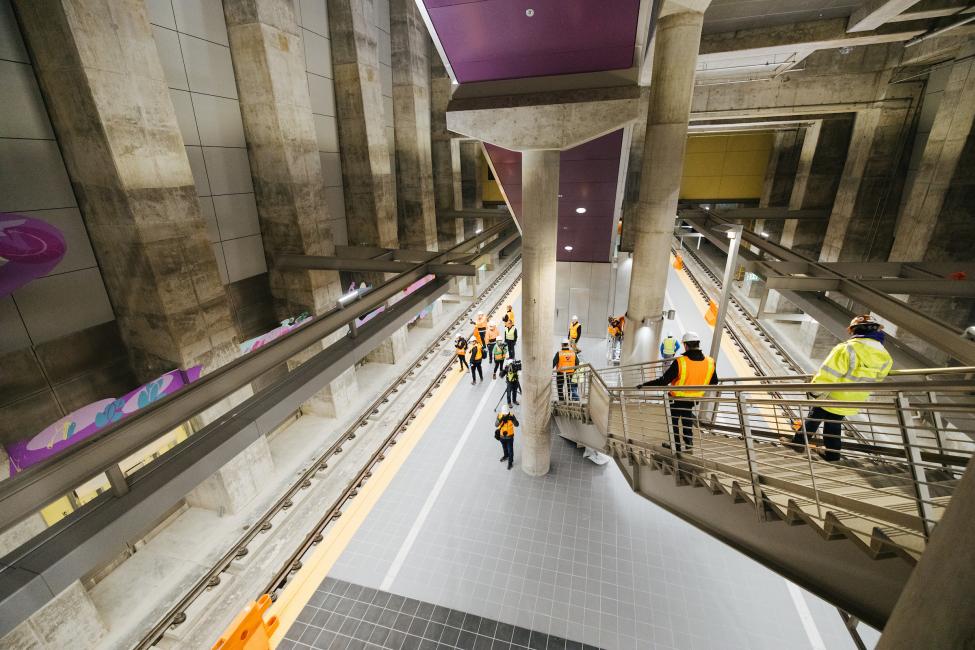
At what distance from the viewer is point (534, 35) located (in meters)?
5.38

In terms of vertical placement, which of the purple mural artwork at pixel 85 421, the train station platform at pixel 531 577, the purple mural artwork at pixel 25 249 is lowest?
the train station platform at pixel 531 577

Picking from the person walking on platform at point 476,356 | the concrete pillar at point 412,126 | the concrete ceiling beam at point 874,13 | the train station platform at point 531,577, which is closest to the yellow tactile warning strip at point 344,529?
the train station platform at point 531,577

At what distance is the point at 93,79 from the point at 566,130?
645 cm

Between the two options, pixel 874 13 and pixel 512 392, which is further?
pixel 512 392

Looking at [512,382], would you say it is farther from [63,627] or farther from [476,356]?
[63,627]

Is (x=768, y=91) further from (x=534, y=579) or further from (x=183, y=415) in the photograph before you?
(x=183, y=415)

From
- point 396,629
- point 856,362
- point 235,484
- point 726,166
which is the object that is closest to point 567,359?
point 856,362

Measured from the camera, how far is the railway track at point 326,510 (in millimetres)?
6082

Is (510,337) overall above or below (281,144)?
below

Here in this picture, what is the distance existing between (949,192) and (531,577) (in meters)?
13.4

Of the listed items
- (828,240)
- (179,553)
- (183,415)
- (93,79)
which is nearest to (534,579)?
(183,415)

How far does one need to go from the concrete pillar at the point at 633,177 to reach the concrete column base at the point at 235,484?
39.5 ft

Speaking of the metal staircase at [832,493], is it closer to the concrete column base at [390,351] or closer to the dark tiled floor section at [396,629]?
the dark tiled floor section at [396,629]

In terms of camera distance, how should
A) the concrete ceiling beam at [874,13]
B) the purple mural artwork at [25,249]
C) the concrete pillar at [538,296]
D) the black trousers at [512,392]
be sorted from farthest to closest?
the black trousers at [512,392] < the concrete ceiling beam at [874,13] < the concrete pillar at [538,296] < the purple mural artwork at [25,249]
